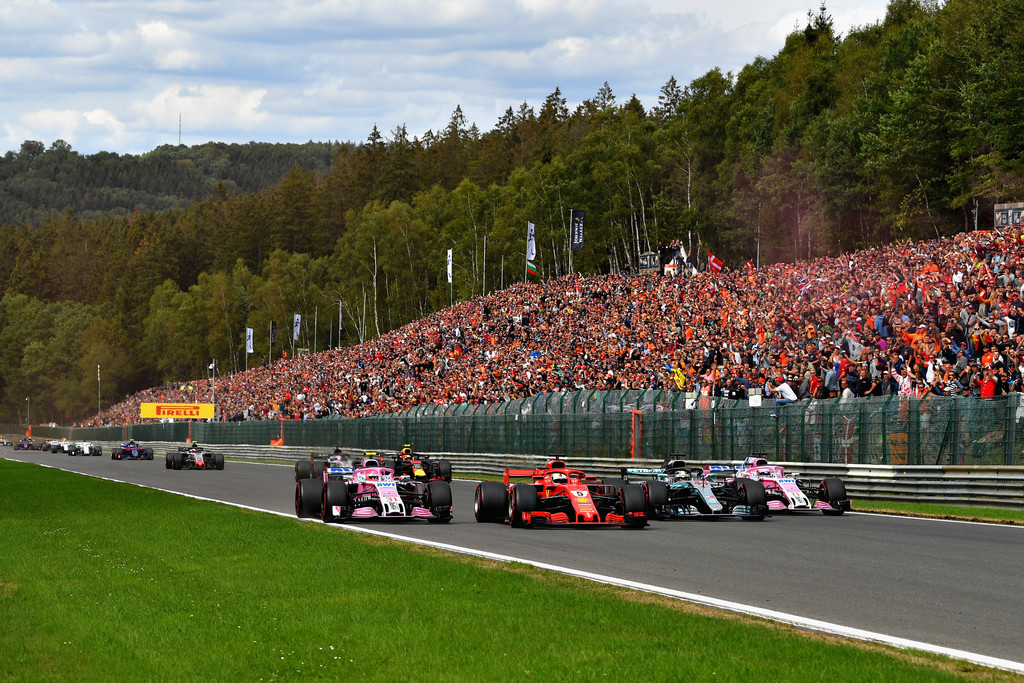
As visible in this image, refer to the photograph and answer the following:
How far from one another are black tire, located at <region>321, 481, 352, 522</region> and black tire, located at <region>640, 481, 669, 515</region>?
529 centimetres

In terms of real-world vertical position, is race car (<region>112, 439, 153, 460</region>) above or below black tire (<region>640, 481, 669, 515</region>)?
below

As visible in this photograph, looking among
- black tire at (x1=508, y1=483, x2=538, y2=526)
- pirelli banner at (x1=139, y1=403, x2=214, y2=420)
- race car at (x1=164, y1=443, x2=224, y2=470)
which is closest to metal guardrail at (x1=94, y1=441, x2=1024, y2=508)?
black tire at (x1=508, y1=483, x2=538, y2=526)

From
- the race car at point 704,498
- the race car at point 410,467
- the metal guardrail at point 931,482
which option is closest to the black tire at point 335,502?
the race car at point 704,498

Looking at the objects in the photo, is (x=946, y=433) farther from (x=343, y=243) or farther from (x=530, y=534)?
(x=343, y=243)

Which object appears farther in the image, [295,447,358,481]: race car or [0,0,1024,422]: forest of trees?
[0,0,1024,422]: forest of trees

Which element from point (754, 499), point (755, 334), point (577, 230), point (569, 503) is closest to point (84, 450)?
point (577, 230)

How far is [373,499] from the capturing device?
2028 cm

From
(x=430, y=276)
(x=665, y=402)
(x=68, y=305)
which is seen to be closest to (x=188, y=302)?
(x=68, y=305)

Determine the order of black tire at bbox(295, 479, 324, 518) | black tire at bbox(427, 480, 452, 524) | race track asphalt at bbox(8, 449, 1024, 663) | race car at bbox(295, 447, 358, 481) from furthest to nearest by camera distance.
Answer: race car at bbox(295, 447, 358, 481)
black tire at bbox(295, 479, 324, 518)
black tire at bbox(427, 480, 452, 524)
race track asphalt at bbox(8, 449, 1024, 663)

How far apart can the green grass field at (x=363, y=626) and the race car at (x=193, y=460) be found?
114 ft

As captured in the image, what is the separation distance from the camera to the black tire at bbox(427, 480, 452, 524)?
782 inches

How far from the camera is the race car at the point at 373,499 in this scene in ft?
64.6

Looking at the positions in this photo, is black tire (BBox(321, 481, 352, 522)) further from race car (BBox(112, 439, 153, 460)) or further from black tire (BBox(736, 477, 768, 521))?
race car (BBox(112, 439, 153, 460))

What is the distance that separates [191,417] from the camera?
322ft
